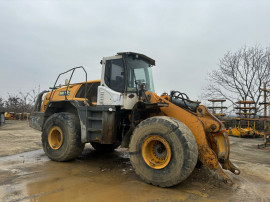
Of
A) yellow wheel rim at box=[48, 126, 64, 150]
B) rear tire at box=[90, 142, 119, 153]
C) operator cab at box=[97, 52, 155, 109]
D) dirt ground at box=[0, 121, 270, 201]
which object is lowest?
dirt ground at box=[0, 121, 270, 201]

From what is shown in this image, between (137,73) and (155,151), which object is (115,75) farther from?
(155,151)

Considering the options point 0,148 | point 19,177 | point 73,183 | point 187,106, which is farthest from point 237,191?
point 0,148

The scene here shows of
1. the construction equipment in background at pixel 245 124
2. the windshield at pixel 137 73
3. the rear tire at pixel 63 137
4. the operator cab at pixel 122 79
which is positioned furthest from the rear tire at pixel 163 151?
the construction equipment in background at pixel 245 124

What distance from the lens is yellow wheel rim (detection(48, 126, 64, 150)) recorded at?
590 centimetres

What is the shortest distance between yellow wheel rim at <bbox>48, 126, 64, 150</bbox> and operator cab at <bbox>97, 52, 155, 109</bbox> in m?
1.69

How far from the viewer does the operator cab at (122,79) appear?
502cm

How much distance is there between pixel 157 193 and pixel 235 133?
13167mm

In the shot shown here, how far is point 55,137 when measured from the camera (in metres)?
6.11

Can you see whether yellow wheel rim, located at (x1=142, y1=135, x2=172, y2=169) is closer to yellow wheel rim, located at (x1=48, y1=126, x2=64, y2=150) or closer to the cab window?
the cab window

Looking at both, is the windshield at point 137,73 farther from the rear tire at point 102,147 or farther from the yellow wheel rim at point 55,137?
the rear tire at point 102,147

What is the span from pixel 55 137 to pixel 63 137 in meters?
0.63

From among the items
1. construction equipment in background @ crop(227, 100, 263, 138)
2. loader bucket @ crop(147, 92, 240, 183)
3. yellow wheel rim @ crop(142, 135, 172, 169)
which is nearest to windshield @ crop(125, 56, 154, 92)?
loader bucket @ crop(147, 92, 240, 183)

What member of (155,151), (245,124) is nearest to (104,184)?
(155,151)

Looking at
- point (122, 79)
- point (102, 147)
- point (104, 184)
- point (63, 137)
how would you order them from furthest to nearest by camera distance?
point (102, 147), point (63, 137), point (122, 79), point (104, 184)
